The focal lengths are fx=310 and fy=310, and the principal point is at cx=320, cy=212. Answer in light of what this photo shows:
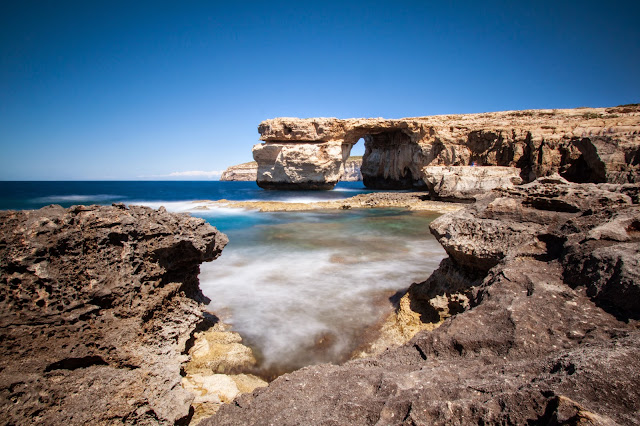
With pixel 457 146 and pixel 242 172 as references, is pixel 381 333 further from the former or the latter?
pixel 242 172

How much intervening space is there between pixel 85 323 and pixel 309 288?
15.4ft

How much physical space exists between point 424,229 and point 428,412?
43.9 feet

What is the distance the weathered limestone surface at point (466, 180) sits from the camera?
21266 mm

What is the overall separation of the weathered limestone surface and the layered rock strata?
63.5 ft

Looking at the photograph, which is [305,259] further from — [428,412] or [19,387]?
[428,412]

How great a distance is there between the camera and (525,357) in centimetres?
200

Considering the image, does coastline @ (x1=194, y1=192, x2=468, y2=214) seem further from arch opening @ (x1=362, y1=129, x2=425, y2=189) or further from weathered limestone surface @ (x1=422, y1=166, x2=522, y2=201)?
arch opening @ (x1=362, y1=129, x2=425, y2=189)

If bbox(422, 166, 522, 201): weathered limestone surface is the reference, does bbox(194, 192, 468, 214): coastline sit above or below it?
below

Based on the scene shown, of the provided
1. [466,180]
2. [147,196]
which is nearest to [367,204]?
[466,180]

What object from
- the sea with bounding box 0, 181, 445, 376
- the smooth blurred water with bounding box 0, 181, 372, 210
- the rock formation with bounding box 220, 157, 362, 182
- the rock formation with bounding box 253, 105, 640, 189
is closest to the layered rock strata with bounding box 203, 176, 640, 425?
the sea with bounding box 0, 181, 445, 376

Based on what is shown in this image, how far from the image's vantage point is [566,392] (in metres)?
1.36

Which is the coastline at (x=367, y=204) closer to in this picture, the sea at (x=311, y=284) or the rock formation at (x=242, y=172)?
the sea at (x=311, y=284)

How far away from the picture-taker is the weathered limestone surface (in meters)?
21.3

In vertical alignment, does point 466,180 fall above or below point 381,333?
above
